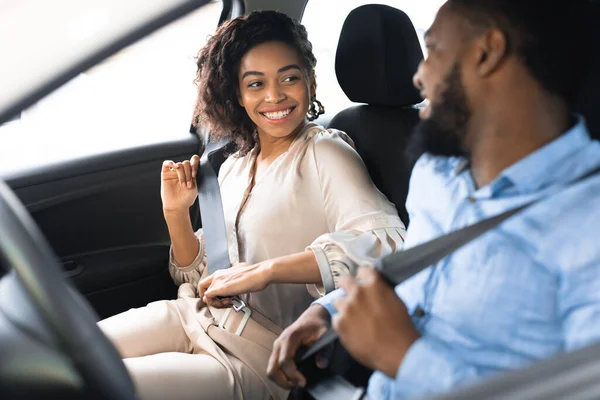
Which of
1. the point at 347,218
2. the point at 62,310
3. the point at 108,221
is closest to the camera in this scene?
the point at 62,310

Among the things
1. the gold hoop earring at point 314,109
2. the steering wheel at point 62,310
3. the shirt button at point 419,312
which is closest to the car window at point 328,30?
the gold hoop earring at point 314,109

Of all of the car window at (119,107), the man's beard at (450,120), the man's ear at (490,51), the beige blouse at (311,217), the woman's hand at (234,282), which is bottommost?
the woman's hand at (234,282)

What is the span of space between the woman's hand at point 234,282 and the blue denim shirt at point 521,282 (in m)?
0.56

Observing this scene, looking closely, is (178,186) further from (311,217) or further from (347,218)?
(347,218)

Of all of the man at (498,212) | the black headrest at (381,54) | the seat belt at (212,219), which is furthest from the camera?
the seat belt at (212,219)

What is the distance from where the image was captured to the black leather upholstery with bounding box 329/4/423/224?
182 cm

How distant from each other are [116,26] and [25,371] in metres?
1.52

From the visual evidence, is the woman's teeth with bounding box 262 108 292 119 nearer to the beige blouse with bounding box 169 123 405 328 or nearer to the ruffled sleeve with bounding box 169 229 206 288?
the beige blouse with bounding box 169 123 405 328

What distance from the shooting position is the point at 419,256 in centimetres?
122

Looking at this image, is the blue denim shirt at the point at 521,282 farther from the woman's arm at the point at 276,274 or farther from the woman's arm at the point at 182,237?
the woman's arm at the point at 182,237

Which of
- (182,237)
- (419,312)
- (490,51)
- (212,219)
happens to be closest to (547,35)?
(490,51)

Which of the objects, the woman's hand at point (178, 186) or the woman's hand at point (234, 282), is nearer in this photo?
the woman's hand at point (234, 282)

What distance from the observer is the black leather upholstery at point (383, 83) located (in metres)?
→ 1.82

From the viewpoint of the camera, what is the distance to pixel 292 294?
6.08 feet
